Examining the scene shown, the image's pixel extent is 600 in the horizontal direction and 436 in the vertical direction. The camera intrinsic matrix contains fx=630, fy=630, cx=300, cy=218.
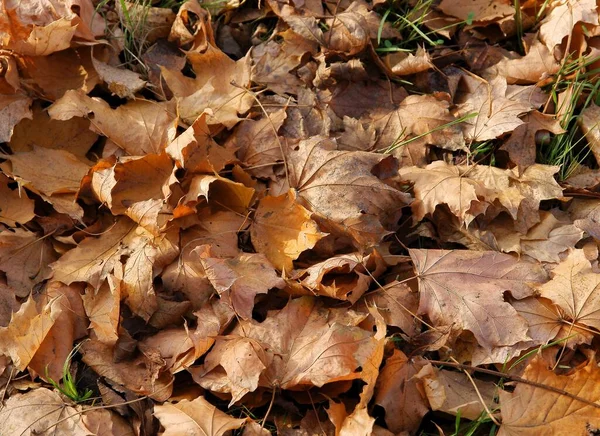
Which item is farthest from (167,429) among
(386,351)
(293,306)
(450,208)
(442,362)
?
(450,208)

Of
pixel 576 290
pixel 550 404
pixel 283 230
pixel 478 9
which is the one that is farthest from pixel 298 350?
pixel 478 9

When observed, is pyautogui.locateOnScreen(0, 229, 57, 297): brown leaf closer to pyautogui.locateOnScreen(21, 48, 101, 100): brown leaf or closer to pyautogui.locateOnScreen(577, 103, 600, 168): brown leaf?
pyautogui.locateOnScreen(21, 48, 101, 100): brown leaf

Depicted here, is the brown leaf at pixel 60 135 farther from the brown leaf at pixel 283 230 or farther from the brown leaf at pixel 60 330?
the brown leaf at pixel 283 230

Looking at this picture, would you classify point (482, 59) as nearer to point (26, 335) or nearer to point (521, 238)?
point (521, 238)

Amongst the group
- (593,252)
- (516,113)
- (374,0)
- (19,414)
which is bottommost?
(19,414)

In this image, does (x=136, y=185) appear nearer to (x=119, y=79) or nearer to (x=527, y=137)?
(x=119, y=79)

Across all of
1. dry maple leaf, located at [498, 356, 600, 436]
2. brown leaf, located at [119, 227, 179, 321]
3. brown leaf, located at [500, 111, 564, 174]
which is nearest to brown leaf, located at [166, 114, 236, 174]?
brown leaf, located at [119, 227, 179, 321]

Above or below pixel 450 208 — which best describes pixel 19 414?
below

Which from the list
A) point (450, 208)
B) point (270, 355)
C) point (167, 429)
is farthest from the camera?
point (450, 208)
